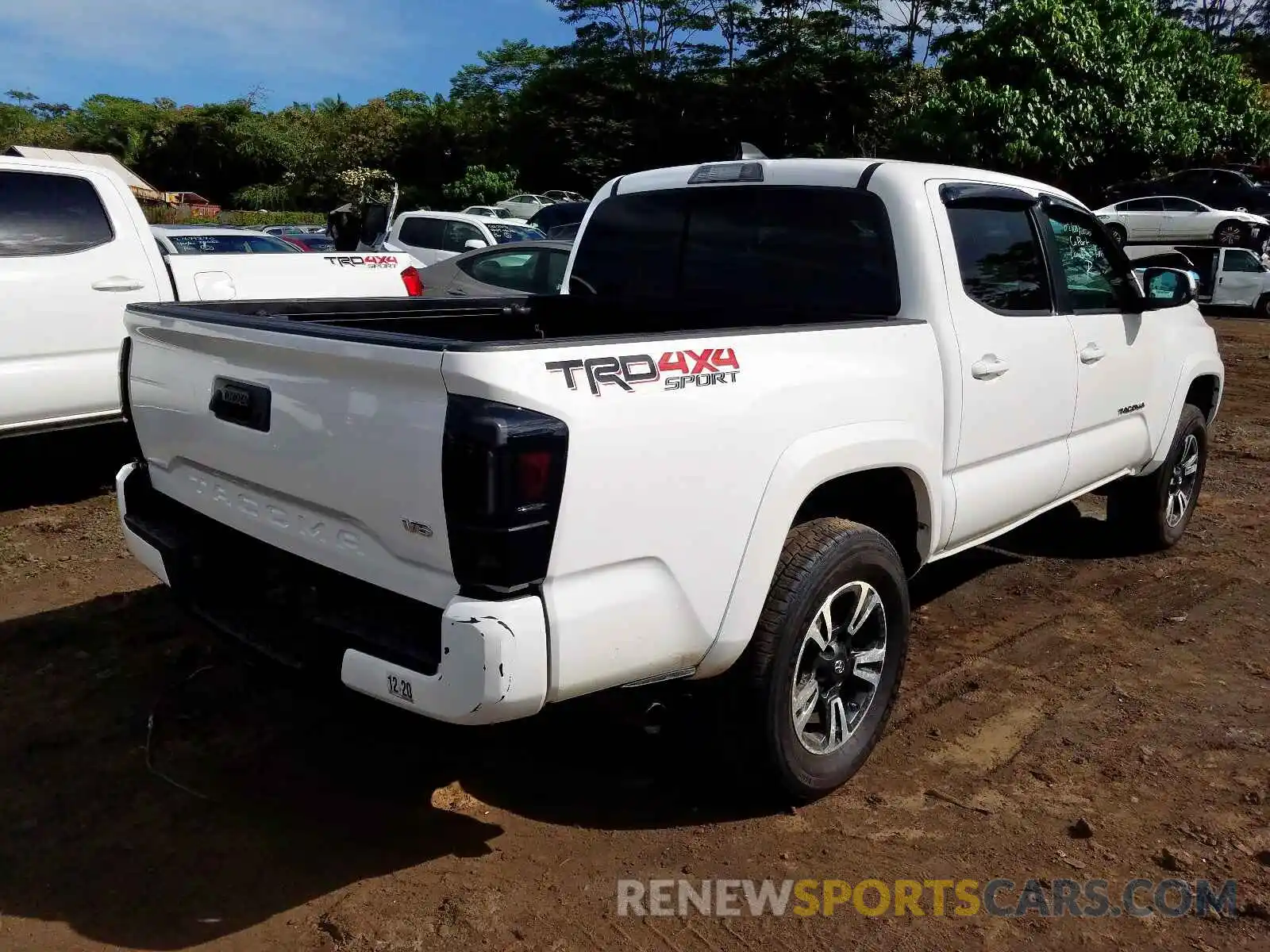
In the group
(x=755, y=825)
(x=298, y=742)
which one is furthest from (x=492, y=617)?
(x=298, y=742)

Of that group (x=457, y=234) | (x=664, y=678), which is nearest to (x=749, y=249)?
(x=664, y=678)

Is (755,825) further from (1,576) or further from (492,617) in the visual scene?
(1,576)

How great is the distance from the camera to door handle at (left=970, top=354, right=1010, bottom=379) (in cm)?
363

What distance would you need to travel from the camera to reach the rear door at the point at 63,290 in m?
5.66

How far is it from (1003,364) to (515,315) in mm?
1948

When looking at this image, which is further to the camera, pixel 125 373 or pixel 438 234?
pixel 438 234

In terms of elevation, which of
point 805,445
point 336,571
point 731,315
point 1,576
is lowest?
point 1,576

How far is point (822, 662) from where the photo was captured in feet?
10.3

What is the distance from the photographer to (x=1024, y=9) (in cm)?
2491

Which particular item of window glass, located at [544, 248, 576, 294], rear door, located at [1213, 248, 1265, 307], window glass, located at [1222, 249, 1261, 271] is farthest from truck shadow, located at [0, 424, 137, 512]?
window glass, located at [1222, 249, 1261, 271]

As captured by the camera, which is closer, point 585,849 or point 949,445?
point 585,849

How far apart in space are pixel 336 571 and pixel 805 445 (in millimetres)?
1273

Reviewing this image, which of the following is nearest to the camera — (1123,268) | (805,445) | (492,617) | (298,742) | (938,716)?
(492,617)

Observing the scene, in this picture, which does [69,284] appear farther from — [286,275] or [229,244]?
[229,244]
